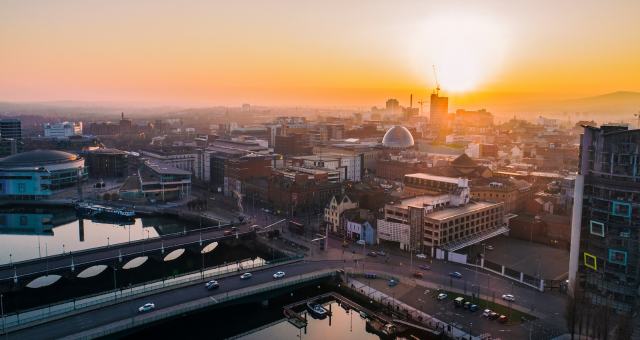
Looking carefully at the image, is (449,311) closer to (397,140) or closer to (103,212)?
(103,212)

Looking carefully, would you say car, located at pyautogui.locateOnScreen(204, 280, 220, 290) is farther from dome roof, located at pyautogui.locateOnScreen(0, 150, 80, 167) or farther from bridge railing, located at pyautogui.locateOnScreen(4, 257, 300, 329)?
dome roof, located at pyautogui.locateOnScreen(0, 150, 80, 167)

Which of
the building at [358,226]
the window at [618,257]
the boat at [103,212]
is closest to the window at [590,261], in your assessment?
the window at [618,257]

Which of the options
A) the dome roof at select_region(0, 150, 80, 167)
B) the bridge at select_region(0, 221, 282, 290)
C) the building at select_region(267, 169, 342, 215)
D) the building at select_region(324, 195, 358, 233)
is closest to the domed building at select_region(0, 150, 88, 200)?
the dome roof at select_region(0, 150, 80, 167)

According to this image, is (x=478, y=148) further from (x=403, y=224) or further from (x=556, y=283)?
(x=556, y=283)

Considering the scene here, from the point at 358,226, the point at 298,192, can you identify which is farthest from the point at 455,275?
the point at 298,192

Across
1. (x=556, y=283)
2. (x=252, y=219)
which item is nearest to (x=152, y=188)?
(x=252, y=219)

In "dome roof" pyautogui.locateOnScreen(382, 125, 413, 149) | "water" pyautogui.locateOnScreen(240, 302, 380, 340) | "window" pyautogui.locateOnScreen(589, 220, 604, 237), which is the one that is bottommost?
"water" pyautogui.locateOnScreen(240, 302, 380, 340)
